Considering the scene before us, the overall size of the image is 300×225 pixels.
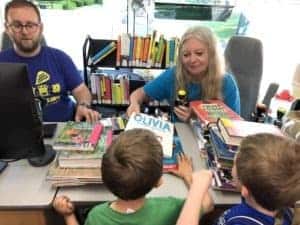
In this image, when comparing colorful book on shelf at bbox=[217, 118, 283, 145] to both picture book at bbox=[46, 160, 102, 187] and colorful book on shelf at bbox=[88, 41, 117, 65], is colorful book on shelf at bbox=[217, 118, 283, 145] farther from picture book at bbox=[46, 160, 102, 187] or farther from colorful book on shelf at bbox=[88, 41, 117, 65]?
colorful book on shelf at bbox=[88, 41, 117, 65]

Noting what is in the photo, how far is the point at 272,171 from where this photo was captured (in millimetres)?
891

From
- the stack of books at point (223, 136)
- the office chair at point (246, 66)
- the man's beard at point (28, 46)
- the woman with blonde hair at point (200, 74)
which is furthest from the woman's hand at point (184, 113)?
the man's beard at point (28, 46)

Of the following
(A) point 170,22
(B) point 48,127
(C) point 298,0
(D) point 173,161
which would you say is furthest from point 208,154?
(C) point 298,0

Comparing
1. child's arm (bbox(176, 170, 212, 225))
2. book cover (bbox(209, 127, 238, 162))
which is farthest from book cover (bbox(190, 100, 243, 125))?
child's arm (bbox(176, 170, 212, 225))

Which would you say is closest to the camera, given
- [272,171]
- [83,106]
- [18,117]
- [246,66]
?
[272,171]

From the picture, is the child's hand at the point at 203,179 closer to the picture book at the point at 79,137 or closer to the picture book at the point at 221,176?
the picture book at the point at 221,176

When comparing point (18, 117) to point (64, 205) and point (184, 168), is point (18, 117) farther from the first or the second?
point (184, 168)

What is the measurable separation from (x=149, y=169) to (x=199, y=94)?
1.13m

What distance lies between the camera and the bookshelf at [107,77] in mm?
2965

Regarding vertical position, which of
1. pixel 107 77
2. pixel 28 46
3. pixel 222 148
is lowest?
pixel 107 77

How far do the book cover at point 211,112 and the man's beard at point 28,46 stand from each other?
40.3 inches

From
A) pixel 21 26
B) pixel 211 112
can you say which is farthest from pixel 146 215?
pixel 21 26

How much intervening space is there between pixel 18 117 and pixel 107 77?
186cm

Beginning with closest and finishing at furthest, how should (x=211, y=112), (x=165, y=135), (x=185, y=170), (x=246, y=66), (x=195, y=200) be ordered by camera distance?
(x=195, y=200), (x=185, y=170), (x=165, y=135), (x=211, y=112), (x=246, y=66)
